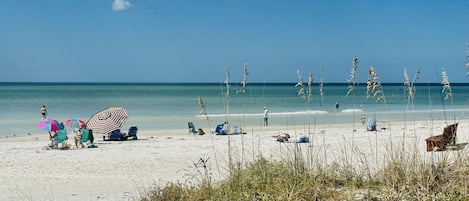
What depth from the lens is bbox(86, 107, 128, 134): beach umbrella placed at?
18.2 metres

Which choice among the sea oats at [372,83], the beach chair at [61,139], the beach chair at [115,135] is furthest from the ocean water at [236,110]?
the beach chair at [61,139]

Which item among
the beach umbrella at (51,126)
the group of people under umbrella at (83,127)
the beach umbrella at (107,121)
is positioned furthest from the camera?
the beach umbrella at (107,121)

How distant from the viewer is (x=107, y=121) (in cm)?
1847

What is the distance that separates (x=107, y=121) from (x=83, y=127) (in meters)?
1.42

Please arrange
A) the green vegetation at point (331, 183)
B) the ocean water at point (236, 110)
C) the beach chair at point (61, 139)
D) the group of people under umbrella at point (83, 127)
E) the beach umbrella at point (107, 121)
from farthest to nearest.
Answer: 1. the beach umbrella at point (107, 121)
2. the group of people under umbrella at point (83, 127)
3. the beach chair at point (61, 139)
4. the ocean water at point (236, 110)
5. the green vegetation at point (331, 183)

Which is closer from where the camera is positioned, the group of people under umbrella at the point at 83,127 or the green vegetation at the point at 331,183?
the green vegetation at the point at 331,183

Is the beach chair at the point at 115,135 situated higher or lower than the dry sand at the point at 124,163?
higher

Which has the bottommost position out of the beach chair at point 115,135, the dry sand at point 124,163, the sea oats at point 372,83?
the dry sand at point 124,163

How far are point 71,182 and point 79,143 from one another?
6.65 m

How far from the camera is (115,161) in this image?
1260cm

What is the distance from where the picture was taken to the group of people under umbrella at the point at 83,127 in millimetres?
15812

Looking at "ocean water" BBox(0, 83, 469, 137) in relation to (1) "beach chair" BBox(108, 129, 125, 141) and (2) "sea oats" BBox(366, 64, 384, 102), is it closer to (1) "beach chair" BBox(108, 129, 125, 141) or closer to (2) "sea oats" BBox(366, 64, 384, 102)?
(2) "sea oats" BBox(366, 64, 384, 102)

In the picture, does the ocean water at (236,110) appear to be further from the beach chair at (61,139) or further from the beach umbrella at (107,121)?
the beach chair at (61,139)

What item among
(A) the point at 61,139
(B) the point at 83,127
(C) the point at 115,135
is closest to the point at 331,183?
(A) the point at 61,139
